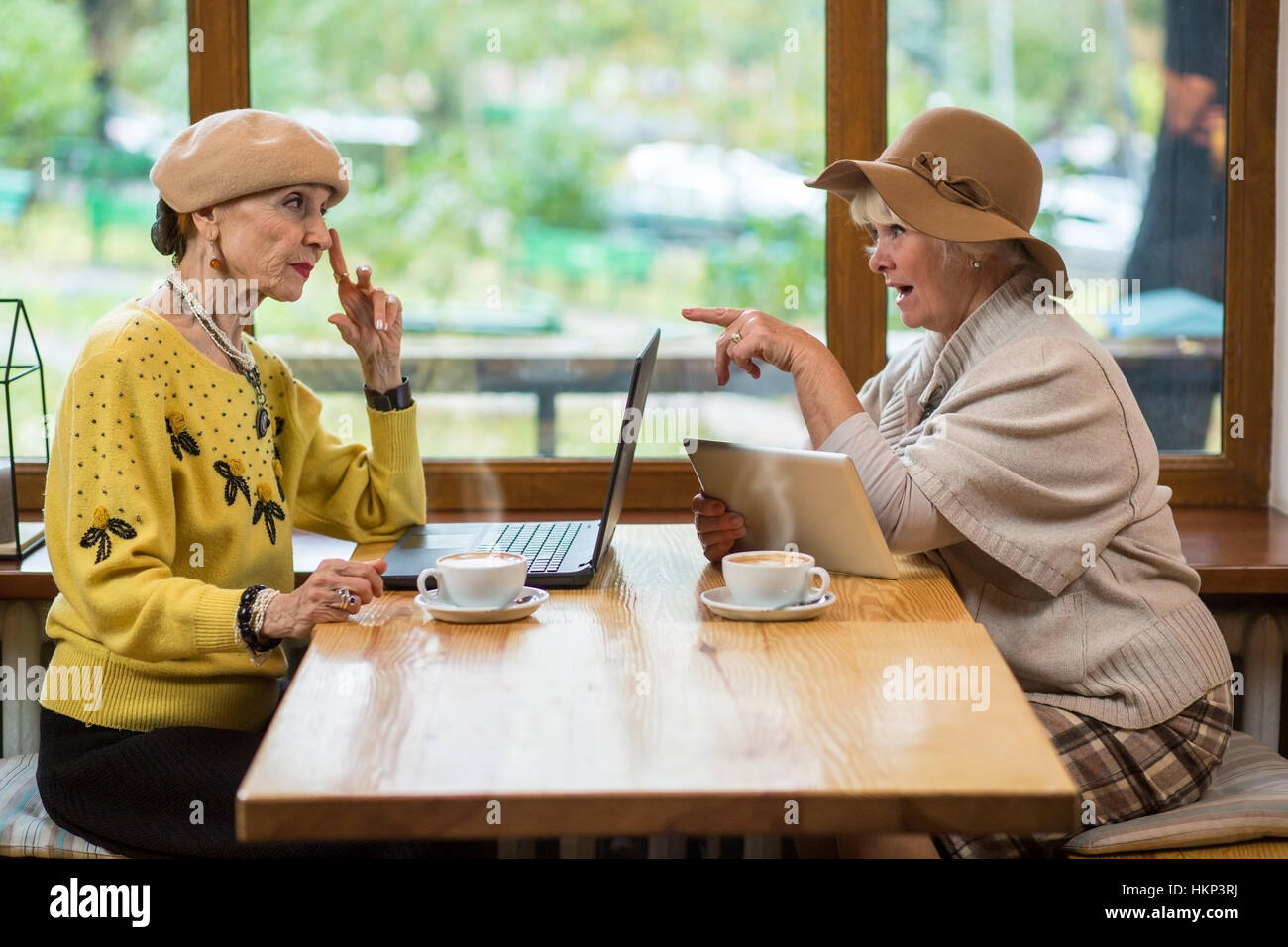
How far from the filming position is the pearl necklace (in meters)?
1.83

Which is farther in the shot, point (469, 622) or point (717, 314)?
point (717, 314)

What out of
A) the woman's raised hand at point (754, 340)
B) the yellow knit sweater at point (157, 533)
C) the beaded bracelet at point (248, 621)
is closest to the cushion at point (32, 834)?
the yellow knit sweater at point (157, 533)

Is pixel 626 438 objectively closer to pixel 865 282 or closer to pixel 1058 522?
pixel 1058 522

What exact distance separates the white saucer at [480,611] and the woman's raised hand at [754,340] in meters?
0.45

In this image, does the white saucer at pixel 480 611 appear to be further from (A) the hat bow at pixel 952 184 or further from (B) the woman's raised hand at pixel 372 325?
(A) the hat bow at pixel 952 184

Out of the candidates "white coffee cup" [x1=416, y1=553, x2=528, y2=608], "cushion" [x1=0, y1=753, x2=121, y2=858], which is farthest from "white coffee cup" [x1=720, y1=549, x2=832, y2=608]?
"cushion" [x1=0, y1=753, x2=121, y2=858]

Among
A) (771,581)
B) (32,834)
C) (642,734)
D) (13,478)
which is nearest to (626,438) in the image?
(771,581)

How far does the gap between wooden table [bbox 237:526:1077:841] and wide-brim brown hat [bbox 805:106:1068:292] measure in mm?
559

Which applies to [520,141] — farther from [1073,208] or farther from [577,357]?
[1073,208]

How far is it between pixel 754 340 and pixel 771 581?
1.42ft

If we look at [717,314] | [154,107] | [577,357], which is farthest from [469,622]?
[154,107]

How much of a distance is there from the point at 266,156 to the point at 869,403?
3.40ft

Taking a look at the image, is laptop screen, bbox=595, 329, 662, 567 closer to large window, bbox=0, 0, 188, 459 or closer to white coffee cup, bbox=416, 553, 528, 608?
white coffee cup, bbox=416, 553, 528, 608

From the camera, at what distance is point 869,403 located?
7.36 ft
